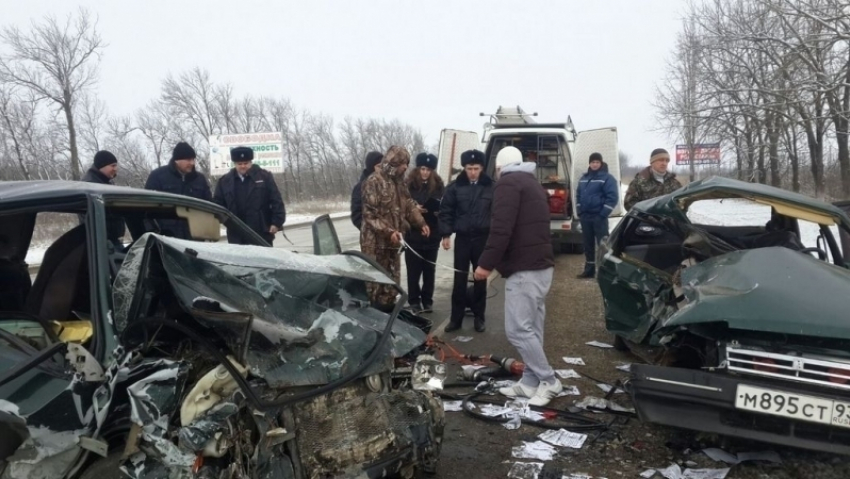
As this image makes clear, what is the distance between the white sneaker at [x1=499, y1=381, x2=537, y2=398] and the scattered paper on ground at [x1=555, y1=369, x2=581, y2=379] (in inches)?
20.9

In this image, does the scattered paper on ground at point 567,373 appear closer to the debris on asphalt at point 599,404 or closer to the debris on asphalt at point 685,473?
the debris on asphalt at point 599,404

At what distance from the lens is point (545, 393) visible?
4.00 m

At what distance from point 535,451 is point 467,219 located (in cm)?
286

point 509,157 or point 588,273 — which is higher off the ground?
point 509,157

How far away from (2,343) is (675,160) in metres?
34.0

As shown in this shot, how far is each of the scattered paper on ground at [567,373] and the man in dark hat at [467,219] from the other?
136cm

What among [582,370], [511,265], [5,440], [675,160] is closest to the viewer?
[5,440]

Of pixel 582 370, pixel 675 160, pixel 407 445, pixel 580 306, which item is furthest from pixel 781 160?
pixel 407 445

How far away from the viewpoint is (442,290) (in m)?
8.27

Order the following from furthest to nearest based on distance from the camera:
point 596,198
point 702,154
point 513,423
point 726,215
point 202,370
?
1. point 702,154
2. point 596,198
3. point 726,215
4. point 513,423
5. point 202,370

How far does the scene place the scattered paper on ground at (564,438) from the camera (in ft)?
11.1

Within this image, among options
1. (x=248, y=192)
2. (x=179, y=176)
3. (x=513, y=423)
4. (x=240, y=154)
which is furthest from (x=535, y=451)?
(x=179, y=176)

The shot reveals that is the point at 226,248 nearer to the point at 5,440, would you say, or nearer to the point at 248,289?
the point at 248,289

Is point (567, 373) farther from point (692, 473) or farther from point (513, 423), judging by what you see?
point (692, 473)
